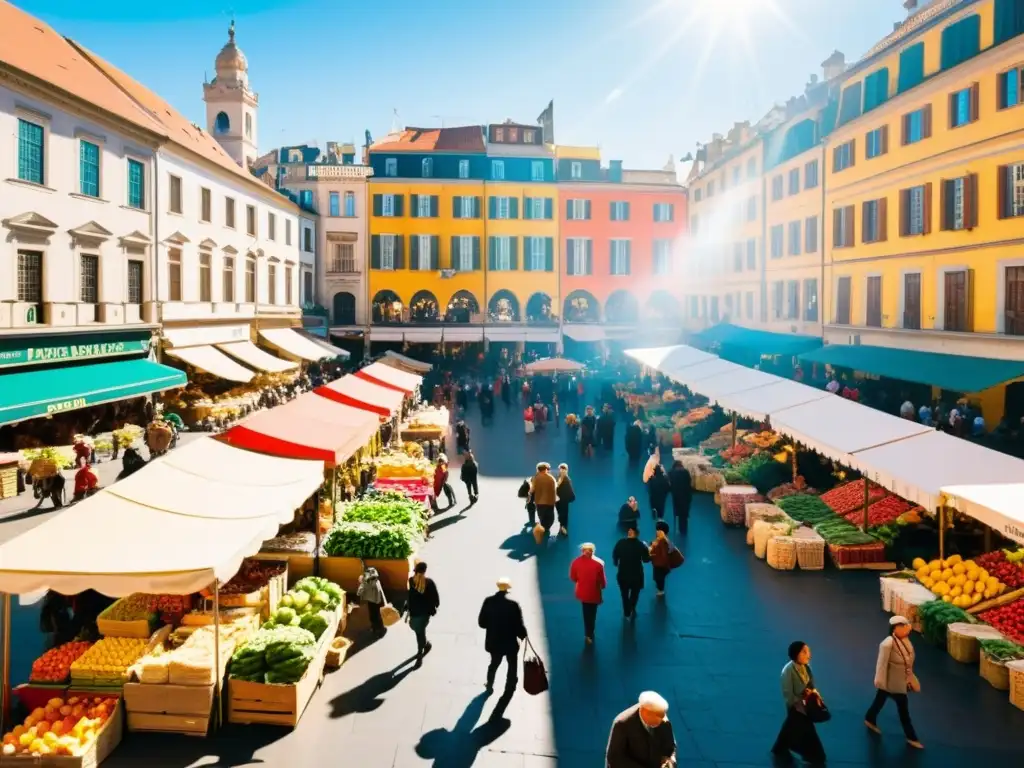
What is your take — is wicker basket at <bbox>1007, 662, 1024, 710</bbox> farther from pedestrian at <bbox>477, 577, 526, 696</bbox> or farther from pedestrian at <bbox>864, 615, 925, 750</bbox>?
pedestrian at <bbox>477, 577, 526, 696</bbox>

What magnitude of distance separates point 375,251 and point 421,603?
37808mm

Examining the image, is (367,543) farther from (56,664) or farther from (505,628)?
(56,664)

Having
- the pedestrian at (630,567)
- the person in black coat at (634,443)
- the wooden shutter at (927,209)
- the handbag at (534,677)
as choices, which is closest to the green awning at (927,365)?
the wooden shutter at (927,209)

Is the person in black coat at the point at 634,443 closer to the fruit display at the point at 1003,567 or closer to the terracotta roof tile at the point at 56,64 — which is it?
the fruit display at the point at 1003,567

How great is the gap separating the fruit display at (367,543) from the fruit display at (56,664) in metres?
3.52

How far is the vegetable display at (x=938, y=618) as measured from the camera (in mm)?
9539

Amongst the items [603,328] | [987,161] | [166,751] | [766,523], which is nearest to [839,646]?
[766,523]

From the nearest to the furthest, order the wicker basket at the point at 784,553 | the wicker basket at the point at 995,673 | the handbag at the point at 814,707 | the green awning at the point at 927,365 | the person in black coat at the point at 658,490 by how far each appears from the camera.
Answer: the handbag at the point at 814,707 < the wicker basket at the point at 995,673 < the wicker basket at the point at 784,553 < the person in black coat at the point at 658,490 < the green awning at the point at 927,365

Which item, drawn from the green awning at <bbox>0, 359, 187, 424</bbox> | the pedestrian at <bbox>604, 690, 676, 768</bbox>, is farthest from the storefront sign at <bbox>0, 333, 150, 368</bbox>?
the pedestrian at <bbox>604, 690, 676, 768</bbox>

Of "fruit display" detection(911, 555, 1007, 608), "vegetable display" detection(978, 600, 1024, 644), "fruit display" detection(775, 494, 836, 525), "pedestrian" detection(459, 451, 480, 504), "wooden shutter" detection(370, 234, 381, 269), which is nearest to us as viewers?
"vegetable display" detection(978, 600, 1024, 644)

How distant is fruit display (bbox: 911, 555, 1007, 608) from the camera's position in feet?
32.5

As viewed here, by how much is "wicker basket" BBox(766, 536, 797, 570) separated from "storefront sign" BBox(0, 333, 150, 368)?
16407 millimetres

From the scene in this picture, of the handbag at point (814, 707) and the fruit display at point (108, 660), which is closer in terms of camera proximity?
the handbag at point (814, 707)

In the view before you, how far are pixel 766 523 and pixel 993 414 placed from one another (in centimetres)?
1126
